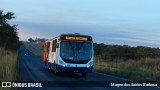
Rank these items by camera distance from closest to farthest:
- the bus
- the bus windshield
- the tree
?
the bus < the bus windshield < the tree

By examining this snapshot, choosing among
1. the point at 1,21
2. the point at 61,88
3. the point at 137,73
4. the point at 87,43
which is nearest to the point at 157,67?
the point at 137,73

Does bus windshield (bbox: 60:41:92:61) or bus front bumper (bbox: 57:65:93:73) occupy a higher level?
bus windshield (bbox: 60:41:92:61)

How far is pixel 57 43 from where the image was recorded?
29.9 metres

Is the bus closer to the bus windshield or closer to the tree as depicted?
the bus windshield

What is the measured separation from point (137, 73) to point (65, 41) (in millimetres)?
6263

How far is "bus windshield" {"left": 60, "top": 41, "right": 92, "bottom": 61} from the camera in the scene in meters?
29.0

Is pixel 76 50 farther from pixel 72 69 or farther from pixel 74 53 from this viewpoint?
pixel 72 69

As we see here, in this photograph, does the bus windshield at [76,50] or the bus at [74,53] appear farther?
the bus windshield at [76,50]

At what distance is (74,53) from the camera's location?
29.0m

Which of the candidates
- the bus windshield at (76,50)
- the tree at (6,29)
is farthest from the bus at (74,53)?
the tree at (6,29)

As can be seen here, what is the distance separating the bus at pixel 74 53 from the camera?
2877 centimetres

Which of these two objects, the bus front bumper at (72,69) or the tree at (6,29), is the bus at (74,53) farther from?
the tree at (6,29)

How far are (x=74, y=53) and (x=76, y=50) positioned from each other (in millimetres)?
269

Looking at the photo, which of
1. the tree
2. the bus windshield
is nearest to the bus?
the bus windshield
